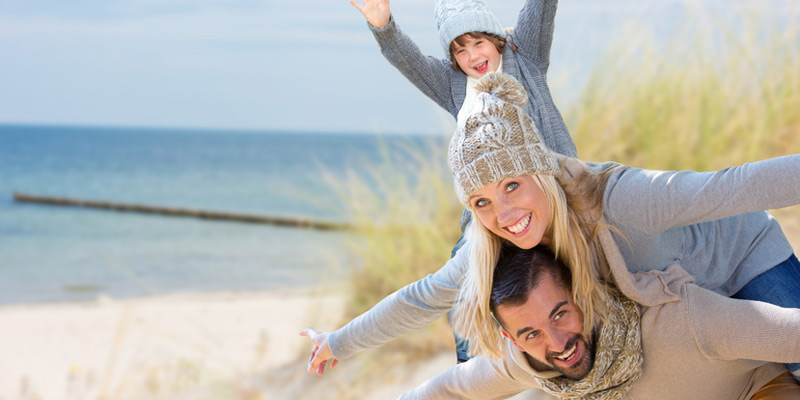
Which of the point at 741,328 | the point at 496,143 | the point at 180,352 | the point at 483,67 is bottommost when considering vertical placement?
the point at 180,352

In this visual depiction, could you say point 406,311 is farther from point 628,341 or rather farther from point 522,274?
point 628,341

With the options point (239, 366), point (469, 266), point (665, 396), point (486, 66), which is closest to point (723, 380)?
point (665, 396)

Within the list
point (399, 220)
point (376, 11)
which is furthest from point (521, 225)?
point (399, 220)

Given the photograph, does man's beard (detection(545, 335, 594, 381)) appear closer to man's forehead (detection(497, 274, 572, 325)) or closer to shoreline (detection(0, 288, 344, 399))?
man's forehead (detection(497, 274, 572, 325))

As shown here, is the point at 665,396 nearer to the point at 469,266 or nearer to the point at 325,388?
the point at 469,266

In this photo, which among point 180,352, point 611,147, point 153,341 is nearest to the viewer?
point 611,147

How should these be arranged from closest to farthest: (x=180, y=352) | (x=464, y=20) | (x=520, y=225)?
1. (x=520, y=225)
2. (x=464, y=20)
3. (x=180, y=352)

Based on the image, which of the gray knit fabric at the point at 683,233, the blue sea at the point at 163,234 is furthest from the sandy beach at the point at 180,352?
the gray knit fabric at the point at 683,233

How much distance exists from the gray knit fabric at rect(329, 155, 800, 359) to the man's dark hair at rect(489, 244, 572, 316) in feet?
0.52

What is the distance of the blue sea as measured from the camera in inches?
377

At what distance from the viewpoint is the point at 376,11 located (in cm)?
257

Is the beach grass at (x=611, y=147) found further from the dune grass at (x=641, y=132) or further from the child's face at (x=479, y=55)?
the child's face at (x=479, y=55)

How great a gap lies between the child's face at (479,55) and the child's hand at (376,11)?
0.29 meters

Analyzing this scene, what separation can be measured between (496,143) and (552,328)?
1.48 ft
